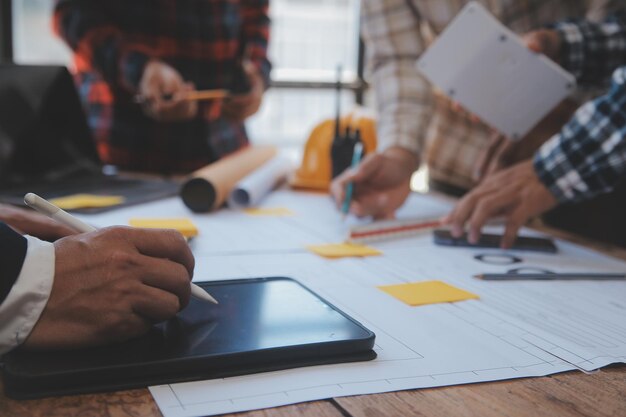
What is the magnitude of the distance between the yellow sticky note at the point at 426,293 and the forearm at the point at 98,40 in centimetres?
121

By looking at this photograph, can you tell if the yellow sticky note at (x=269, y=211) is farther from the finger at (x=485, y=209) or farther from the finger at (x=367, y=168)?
the finger at (x=485, y=209)

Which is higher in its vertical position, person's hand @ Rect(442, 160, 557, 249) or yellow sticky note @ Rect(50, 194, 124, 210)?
person's hand @ Rect(442, 160, 557, 249)

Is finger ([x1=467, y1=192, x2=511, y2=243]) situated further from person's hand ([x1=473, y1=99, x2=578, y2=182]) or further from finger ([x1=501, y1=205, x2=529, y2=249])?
person's hand ([x1=473, y1=99, x2=578, y2=182])

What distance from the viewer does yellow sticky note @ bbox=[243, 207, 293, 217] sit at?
1.49m

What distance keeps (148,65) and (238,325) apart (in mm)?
1302

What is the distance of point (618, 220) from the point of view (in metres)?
1.33

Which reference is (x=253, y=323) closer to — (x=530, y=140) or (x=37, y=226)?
(x=37, y=226)

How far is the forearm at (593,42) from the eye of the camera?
4.56 ft

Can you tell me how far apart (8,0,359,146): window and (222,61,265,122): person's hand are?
1544mm

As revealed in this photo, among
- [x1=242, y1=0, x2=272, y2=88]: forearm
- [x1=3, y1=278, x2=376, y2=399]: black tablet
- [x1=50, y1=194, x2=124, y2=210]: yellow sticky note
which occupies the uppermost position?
[x1=242, y1=0, x2=272, y2=88]: forearm

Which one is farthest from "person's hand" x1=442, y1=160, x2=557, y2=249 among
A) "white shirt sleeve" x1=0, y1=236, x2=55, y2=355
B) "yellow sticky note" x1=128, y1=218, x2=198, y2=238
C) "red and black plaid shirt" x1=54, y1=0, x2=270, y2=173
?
"red and black plaid shirt" x1=54, y1=0, x2=270, y2=173

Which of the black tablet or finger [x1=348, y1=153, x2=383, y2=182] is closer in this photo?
the black tablet

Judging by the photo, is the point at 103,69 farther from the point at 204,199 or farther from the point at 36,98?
the point at 204,199

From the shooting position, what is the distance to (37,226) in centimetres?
85
